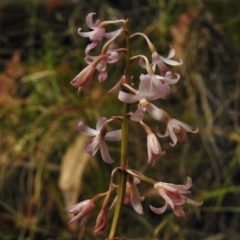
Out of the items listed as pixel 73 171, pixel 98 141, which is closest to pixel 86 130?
pixel 98 141

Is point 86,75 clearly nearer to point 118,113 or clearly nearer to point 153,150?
point 153,150

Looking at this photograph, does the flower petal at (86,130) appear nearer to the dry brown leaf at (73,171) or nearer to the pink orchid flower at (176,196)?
the pink orchid flower at (176,196)

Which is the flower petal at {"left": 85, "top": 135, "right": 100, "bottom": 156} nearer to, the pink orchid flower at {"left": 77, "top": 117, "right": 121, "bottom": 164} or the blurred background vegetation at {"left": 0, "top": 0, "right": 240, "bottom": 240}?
the pink orchid flower at {"left": 77, "top": 117, "right": 121, "bottom": 164}

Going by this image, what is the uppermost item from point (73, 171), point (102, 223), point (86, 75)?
point (86, 75)

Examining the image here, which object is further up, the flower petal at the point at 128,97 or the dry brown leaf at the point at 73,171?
the flower petal at the point at 128,97

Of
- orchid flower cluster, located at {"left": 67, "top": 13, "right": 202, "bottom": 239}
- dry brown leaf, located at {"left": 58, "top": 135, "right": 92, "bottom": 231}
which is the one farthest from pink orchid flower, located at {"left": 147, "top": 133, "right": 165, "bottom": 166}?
dry brown leaf, located at {"left": 58, "top": 135, "right": 92, "bottom": 231}

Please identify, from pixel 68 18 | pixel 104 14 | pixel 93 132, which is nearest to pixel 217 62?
pixel 104 14

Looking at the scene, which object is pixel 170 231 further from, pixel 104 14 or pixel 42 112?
pixel 104 14

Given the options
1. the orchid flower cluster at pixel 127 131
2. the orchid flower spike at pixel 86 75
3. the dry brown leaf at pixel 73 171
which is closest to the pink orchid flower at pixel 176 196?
the orchid flower cluster at pixel 127 131
